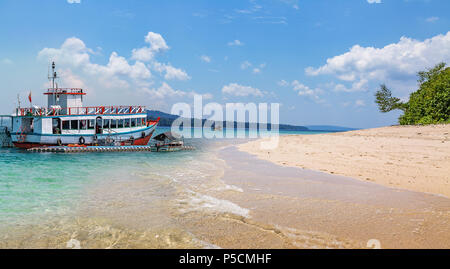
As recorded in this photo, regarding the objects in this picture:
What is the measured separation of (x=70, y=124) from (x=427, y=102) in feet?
172

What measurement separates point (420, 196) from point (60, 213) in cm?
1273

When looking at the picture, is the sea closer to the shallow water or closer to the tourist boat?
the shallow water

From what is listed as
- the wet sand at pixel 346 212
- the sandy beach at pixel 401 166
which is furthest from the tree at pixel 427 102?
the wet sand at pixel 346 212

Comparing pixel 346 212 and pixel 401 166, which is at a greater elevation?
pixel 401 166

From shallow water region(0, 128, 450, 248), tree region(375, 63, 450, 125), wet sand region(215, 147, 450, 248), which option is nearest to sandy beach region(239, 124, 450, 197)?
wet sand region(215, 147, 450, 248)

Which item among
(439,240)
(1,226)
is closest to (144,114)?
(1,226)

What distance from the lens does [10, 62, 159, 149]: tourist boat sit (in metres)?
34.3

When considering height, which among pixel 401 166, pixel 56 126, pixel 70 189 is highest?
pixel 56 126

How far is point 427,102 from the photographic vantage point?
1706 inches

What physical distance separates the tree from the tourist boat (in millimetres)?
43047

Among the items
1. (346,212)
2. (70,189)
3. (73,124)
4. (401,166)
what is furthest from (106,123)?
(346,212)

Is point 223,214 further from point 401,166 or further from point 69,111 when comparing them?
point 69,111
